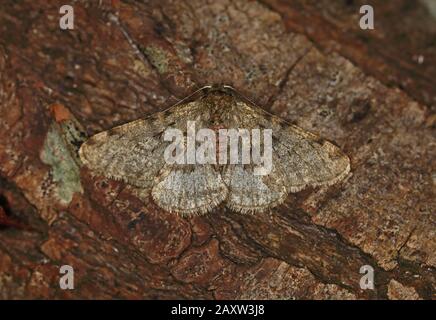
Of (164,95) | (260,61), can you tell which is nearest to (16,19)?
(164,95)

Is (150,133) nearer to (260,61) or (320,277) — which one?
(260,61)

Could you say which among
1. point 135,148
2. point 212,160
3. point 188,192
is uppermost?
point 135,148

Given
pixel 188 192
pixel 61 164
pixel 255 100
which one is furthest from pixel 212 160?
pixel 61 164

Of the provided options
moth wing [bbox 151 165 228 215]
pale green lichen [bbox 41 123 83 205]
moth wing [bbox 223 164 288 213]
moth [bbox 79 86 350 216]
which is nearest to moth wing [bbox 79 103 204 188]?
moth [bbox 79 86 350 216]

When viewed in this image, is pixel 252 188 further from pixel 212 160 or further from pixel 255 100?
pixel 255 100

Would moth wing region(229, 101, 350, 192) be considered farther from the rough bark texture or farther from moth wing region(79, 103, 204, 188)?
moth wing region(79, 103, 204, 188)
